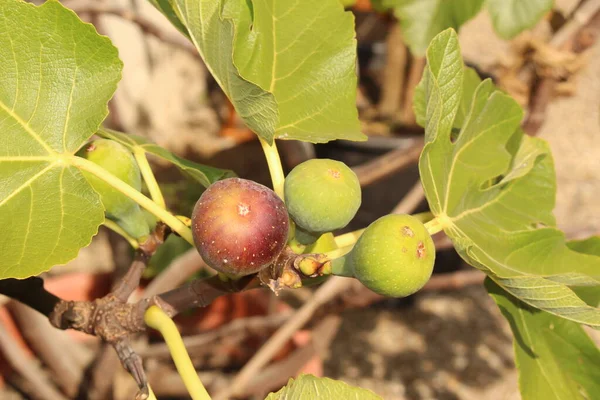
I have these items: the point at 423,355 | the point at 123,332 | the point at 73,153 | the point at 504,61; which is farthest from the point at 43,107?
the point at 423,355

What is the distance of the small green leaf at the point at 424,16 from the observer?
127 cm

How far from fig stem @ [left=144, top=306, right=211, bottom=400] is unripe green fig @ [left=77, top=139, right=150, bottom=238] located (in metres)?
0.11

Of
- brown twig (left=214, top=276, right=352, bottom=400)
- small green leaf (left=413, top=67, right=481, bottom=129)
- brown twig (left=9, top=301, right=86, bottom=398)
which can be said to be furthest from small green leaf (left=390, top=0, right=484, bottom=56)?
brown twig (left=9, top=301, right=86, bottom=398)

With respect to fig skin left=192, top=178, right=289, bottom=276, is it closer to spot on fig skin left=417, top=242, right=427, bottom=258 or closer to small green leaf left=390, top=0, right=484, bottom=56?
spot on fig skin left=417, top=242, right=427, bottom=258

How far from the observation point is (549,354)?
74 cm

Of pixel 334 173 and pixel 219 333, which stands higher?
pixel 334 173

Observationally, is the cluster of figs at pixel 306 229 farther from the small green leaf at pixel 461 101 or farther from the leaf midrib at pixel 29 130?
the small green leaf at pixel 461 101

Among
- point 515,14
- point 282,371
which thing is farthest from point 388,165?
point 282,371

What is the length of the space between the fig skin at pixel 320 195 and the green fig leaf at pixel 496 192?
0.26ft

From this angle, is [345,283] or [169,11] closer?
[169,11]

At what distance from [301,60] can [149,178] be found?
21cm

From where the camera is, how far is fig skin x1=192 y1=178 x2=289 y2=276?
1.64 feet

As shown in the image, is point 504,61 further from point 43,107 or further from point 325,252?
point 43,107

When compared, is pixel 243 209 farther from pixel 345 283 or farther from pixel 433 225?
pixel 345 283
